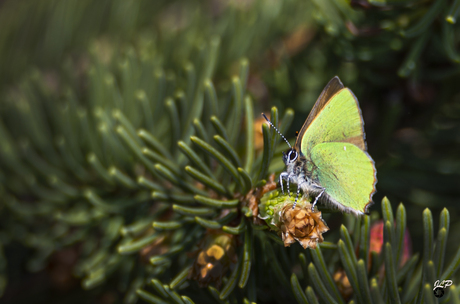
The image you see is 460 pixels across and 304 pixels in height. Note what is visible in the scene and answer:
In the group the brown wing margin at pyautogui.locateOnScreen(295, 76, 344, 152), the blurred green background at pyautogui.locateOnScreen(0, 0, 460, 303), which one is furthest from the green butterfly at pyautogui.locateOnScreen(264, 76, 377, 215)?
the blurred green background at pyautogui.locateOnScreen(0, 0, 460, 303)

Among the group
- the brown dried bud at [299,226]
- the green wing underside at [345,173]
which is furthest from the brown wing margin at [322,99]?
the brown dried bud at [299,226]

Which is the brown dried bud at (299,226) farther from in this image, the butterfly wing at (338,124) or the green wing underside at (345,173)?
the butterfly wing at (338,124)

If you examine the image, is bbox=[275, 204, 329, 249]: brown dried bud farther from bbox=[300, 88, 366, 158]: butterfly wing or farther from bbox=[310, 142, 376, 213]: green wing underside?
bbox=[300, 88, 366, 158]: butterfly wing

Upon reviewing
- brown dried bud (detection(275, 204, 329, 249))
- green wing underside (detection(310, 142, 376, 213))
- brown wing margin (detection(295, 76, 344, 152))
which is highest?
brown wing margin (detection(295, 76, 344, 152))

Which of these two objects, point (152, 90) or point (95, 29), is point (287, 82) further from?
point (95, 29)

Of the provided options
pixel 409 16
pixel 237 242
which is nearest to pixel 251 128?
pixel 237 242

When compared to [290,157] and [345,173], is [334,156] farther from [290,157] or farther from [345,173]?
[290,157]

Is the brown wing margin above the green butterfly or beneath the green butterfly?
above

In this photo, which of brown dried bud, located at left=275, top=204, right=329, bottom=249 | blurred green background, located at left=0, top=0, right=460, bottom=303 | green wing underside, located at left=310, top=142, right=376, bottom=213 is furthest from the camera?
blurred green background, located at left=0, top=0, right=460, bottom=303
